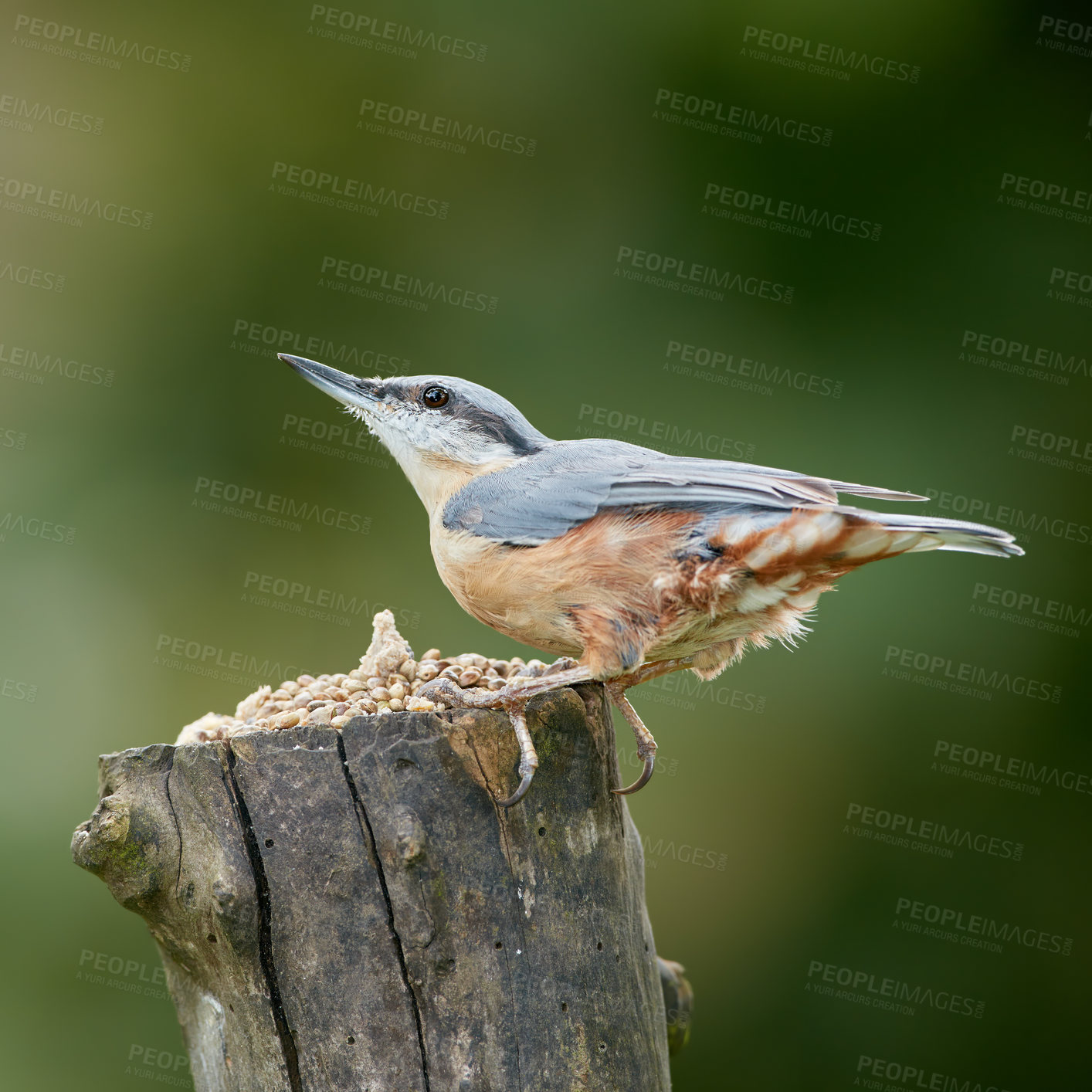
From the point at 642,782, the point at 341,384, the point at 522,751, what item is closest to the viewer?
the point at 522,751

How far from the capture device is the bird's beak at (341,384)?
3.26 metres

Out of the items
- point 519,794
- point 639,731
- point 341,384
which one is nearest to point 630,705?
point 639,731

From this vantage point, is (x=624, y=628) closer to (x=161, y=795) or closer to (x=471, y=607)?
(x=471, y=607)

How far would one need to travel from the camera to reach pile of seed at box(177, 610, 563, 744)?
254 centimetres

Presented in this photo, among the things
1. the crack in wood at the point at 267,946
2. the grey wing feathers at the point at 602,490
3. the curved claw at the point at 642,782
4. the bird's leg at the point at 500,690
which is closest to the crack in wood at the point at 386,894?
the crack in wood at the point at 267,946

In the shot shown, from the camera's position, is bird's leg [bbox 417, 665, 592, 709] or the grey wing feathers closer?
bird's leg [bbox 417, 665, 592, 709]

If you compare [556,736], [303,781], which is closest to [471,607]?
[556,736]

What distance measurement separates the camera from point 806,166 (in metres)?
5.12

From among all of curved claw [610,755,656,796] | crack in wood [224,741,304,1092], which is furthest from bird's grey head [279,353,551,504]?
crack in wood [224,741,304,1092]

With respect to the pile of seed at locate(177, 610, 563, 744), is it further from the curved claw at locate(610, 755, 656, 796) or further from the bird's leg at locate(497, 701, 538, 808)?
the curved claw at locate(610, 755, 656, 796)

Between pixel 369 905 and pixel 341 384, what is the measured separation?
177 cm

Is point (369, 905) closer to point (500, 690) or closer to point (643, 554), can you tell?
point (500, 690)

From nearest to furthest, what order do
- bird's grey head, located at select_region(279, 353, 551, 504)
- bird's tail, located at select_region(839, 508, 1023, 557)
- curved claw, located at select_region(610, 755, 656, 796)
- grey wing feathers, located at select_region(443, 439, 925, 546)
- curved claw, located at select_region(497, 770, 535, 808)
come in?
1. curved claw, located at select_region(497, 770, 535, 808)
2. bird's tail, located at select_region(839, 508, 1023, 557)
3. curved claw, located at select_region(610, 755, 656, 796)
4. grey wing feathers, located at select_region(443, 439, 925, 546)
5. bird's grey head, located at select_region(279, 353, 551, 504)

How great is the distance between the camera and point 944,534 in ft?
7.72
